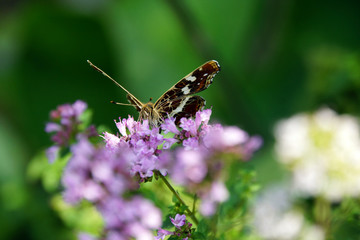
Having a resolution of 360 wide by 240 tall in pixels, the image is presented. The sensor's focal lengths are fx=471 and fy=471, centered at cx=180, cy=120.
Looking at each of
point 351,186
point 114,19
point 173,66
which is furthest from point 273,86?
point 351,186

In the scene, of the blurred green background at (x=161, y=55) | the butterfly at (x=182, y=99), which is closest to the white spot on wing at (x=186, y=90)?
the butterfly at (x=182, y=99)

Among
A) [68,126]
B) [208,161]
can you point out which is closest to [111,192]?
[208,161]

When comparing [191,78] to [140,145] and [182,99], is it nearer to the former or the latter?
[182,99]

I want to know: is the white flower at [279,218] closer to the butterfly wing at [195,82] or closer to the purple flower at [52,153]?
the butterfly wing at [195,82]

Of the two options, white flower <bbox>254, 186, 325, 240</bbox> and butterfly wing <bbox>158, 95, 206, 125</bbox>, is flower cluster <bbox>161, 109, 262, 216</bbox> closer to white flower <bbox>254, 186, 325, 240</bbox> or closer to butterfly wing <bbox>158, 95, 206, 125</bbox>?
butterfly wing <bbox>158, 95, 206, 125</bbox>

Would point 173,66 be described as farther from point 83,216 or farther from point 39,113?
point 83,216

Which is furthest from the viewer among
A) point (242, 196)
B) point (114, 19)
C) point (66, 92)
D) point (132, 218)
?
point (114, 19)
